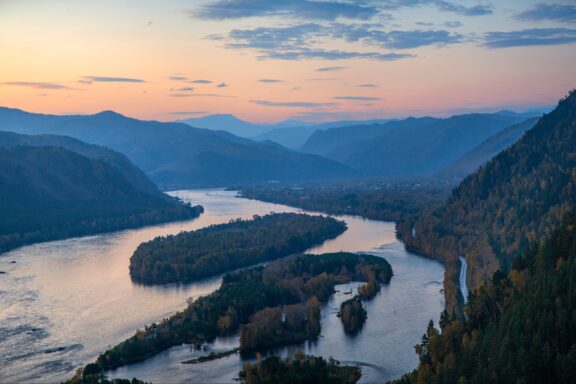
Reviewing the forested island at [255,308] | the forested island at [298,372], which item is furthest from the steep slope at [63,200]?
the forested island at [298,372]

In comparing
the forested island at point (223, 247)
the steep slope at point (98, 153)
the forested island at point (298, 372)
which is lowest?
the forested island at point (298, 372)

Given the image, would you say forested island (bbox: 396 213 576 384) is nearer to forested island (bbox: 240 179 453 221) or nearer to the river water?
the river water

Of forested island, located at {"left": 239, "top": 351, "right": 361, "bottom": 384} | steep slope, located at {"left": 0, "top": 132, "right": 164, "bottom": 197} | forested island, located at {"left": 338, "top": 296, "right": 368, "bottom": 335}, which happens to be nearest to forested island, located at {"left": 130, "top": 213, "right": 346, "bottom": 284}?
forested island, located at {"left": 338, "top": 296, "right": 368, "bottom": 335}

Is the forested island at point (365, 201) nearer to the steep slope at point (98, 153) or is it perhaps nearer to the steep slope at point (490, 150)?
the steep slope at point (98, 153)

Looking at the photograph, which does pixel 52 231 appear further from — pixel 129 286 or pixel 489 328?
pixel 489 328

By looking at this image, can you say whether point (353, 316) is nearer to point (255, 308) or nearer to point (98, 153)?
point (255, 308)

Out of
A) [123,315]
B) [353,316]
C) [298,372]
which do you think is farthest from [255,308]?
Result: [298,372]

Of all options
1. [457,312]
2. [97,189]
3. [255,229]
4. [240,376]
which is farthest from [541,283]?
[97,189]
